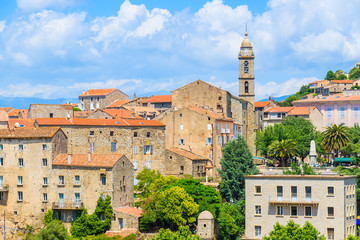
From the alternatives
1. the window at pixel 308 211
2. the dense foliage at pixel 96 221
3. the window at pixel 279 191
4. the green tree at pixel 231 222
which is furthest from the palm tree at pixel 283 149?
the dense foliage at pixel 96 221

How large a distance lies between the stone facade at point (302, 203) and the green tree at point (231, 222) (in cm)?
125

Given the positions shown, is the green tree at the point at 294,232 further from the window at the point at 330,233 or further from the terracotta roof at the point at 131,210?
the terracotta roof at the point at 131,210

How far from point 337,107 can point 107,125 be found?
5263 cm

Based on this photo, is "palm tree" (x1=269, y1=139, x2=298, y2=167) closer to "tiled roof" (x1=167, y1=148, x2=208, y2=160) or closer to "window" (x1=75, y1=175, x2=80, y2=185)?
"tiled roof" (x1=167, y1=148, x2=208, y2=160)

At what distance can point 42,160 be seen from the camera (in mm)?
77938

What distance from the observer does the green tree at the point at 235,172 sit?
80125 mm

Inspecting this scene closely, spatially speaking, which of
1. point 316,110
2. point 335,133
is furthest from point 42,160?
point 316,110

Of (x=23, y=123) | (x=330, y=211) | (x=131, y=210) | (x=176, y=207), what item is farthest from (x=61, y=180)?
(x=330, y=211)

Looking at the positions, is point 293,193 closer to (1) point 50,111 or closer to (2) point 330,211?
(2) point 330,211

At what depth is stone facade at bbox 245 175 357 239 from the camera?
6925cm

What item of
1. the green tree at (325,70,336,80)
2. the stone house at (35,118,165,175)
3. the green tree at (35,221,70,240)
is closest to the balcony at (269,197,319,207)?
the green tree at (35,221,70,240)

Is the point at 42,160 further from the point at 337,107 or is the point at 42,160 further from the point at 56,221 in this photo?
the point at 337,107

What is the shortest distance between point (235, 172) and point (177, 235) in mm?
14490

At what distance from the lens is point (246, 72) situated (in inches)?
4798
